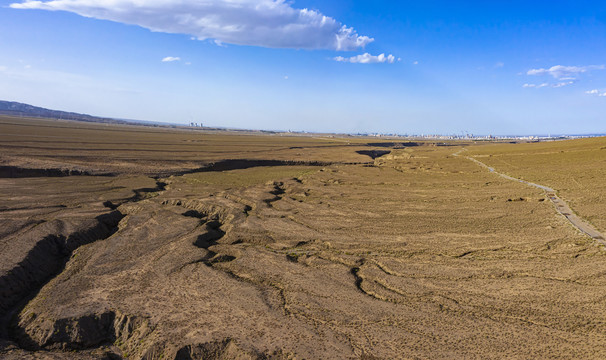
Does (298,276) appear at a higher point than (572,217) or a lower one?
lower

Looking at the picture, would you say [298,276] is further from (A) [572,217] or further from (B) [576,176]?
(B) [576,176]

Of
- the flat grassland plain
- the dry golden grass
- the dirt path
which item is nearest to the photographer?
the flat grassland plain

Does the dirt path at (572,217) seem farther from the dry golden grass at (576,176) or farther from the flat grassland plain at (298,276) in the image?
the flat grassland plain at (298,276)

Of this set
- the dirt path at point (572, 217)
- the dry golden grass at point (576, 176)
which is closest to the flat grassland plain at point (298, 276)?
the dry golden grass at point (576, 176)

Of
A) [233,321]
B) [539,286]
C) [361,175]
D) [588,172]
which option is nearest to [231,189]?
[361,175]

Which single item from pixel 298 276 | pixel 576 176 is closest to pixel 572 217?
pixel 576 176

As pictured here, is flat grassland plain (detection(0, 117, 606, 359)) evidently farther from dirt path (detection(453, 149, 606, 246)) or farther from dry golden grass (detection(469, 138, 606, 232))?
dirt path (detection(453, 149, 606, 246))

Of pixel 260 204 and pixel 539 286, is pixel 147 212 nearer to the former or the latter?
pixel 260 204

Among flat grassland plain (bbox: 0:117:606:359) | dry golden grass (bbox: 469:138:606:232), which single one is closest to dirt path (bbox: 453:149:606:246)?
dry golden grass (bbox: 469:138:606:232)
